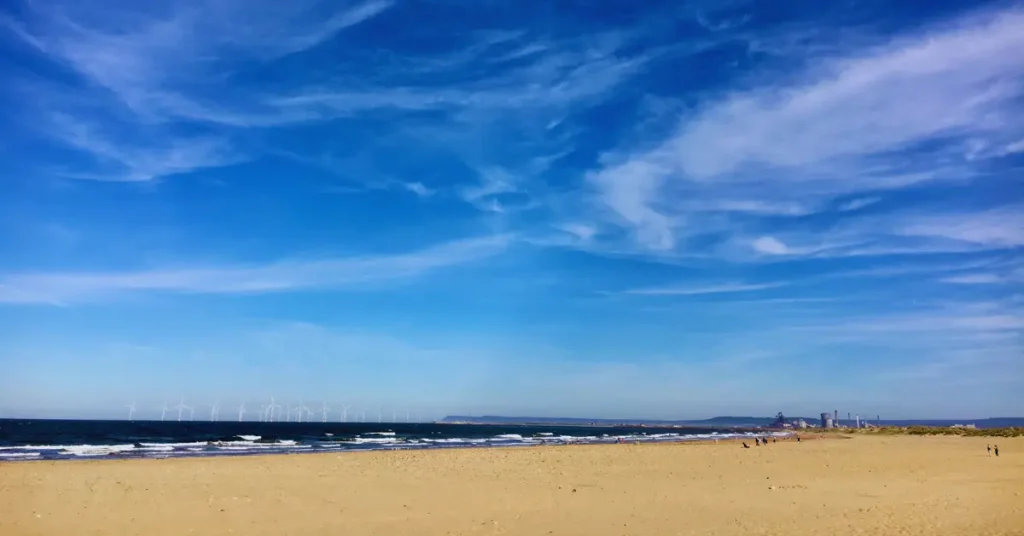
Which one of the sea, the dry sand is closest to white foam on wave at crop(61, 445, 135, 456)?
the sea

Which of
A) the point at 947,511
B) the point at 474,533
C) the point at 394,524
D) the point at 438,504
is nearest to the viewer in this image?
the point at 474,533

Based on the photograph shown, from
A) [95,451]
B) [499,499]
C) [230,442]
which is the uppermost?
[499,499]

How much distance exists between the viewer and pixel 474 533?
43.6 ft

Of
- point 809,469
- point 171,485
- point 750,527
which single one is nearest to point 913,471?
point 809,469

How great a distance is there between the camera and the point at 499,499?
1811 cm

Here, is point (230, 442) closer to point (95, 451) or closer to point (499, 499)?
point (95, 451)

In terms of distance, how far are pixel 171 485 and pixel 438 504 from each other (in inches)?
405

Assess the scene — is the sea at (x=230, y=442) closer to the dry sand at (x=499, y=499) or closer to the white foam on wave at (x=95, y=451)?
the white foam on wave at (x=95, y=451)

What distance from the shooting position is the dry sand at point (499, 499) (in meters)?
14.0

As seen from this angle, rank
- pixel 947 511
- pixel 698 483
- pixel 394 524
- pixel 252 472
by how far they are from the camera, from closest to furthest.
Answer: pixel 394 524
pixel 947 511
pixel 698 483
pixel 252 472

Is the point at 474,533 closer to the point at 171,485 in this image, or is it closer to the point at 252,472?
the point at 171,485

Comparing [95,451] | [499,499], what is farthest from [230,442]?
[499,499]

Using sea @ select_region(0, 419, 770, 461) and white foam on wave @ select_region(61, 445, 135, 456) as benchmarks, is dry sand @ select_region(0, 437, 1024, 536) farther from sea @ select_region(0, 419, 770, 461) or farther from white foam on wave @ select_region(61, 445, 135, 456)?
sea @ select_region(0, 419, 770, 461)

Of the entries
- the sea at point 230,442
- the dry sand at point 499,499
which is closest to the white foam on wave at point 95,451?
the sea at point 230,442
